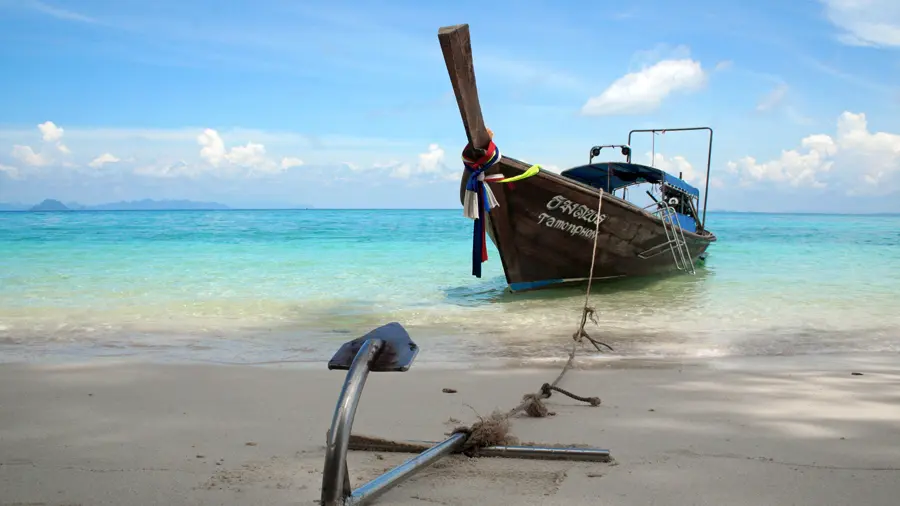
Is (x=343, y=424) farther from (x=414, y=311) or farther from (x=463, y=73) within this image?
(x=414, y=311)

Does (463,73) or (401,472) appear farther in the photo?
(463,73)

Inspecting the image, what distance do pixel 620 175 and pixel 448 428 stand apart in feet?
27.3

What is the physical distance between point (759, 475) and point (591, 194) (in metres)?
5.91

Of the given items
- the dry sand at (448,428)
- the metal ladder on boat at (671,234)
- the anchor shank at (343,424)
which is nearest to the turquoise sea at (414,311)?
the metal ladder on boat at (671,234)

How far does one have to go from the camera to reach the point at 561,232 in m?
8.41

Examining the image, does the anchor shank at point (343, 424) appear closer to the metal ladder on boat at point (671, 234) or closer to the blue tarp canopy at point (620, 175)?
the metal ladder on boat at point (671, 234)

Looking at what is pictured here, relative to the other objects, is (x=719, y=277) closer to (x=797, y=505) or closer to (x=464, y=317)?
(x=464, y=317)

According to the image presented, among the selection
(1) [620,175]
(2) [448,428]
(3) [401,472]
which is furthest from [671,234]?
(3) [401,472]

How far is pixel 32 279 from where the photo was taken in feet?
33.9

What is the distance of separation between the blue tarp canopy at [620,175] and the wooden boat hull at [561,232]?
130cm

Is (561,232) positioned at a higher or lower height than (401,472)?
higher

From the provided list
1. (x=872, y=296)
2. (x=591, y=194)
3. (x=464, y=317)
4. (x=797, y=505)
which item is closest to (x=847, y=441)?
(x=797, y=505)

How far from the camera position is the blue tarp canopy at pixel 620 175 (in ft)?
33.7

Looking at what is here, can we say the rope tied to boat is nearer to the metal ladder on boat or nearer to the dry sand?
the dry sand
